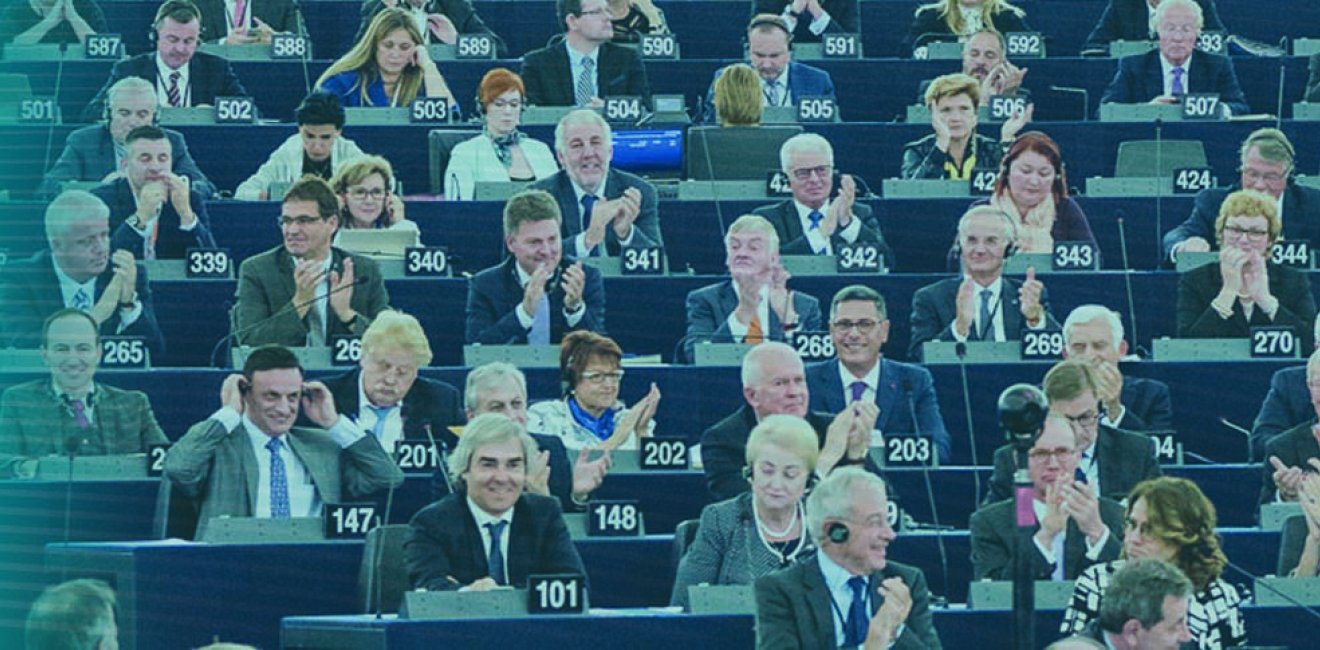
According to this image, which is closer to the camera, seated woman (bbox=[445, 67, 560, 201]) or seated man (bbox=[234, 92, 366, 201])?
seated man (bbox=[234, 92, 366, 201])

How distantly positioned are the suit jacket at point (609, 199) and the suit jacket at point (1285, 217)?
173cm

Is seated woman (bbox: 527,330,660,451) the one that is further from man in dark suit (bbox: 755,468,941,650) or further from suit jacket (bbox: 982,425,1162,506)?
man in dark suit (bbox: 755,468,941,650)

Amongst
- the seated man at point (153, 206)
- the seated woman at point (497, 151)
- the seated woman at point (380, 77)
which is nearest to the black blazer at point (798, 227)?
the seated woman at point (497, 151)

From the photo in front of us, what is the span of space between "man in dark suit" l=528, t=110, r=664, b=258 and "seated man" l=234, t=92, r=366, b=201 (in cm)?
70

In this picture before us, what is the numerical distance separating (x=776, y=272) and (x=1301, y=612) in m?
2.61

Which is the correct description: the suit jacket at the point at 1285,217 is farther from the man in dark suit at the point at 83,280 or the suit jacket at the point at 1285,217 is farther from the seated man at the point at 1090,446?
the man in dark suit at the point at 83,280

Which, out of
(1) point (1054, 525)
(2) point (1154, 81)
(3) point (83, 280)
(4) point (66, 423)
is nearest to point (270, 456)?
(4) point (66, 423)

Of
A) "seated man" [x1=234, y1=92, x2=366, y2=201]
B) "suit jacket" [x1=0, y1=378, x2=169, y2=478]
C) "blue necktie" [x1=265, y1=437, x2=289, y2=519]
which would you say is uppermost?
"seated man" [x1=234, y1=92, x2=366, y2=201]

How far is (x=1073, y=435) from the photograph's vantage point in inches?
336

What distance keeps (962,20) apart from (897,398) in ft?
12.8

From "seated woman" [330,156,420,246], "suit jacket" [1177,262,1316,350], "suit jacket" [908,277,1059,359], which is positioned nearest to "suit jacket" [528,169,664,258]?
"seated woman" [330,156,420,246]

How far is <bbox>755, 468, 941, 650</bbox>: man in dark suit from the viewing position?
769 cm

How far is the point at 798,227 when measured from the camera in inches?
437

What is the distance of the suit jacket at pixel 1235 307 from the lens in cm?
1055
